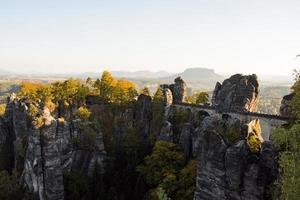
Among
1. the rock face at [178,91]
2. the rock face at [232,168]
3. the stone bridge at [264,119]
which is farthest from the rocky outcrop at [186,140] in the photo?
the rock face at [232,168]

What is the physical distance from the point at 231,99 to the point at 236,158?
33053 millimetres

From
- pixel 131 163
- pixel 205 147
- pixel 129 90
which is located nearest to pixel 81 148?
pixel 131 163

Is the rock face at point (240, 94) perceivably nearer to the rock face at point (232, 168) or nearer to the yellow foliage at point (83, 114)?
the rock face at point (232, 168)

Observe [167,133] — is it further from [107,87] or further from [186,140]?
[107,87]

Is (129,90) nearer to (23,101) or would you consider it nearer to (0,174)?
(23,101)

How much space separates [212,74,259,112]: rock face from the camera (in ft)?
234

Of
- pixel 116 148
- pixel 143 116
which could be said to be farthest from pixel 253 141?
pixel 143 116

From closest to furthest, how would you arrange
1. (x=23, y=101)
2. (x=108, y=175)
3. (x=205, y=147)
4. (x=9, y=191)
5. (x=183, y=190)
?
(x=205, y=147), (x=183, y=190), (x=9, y=191), (x=108, y=175), (x=23, y=101)

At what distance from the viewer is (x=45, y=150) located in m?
63.2

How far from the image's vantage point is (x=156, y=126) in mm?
80938

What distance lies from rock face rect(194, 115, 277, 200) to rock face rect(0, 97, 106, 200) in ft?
92.1

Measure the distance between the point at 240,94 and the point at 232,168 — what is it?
3281 cm

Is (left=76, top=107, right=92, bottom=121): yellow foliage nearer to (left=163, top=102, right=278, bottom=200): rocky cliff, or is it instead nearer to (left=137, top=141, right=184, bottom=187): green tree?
(left=137, top=141, right=184, bottom=187): green tree

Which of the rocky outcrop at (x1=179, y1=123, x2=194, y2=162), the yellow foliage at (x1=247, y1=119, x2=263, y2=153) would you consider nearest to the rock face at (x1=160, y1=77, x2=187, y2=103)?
the rocky outcrop at (x1=179, y1=123, x2=194, y2=162)
